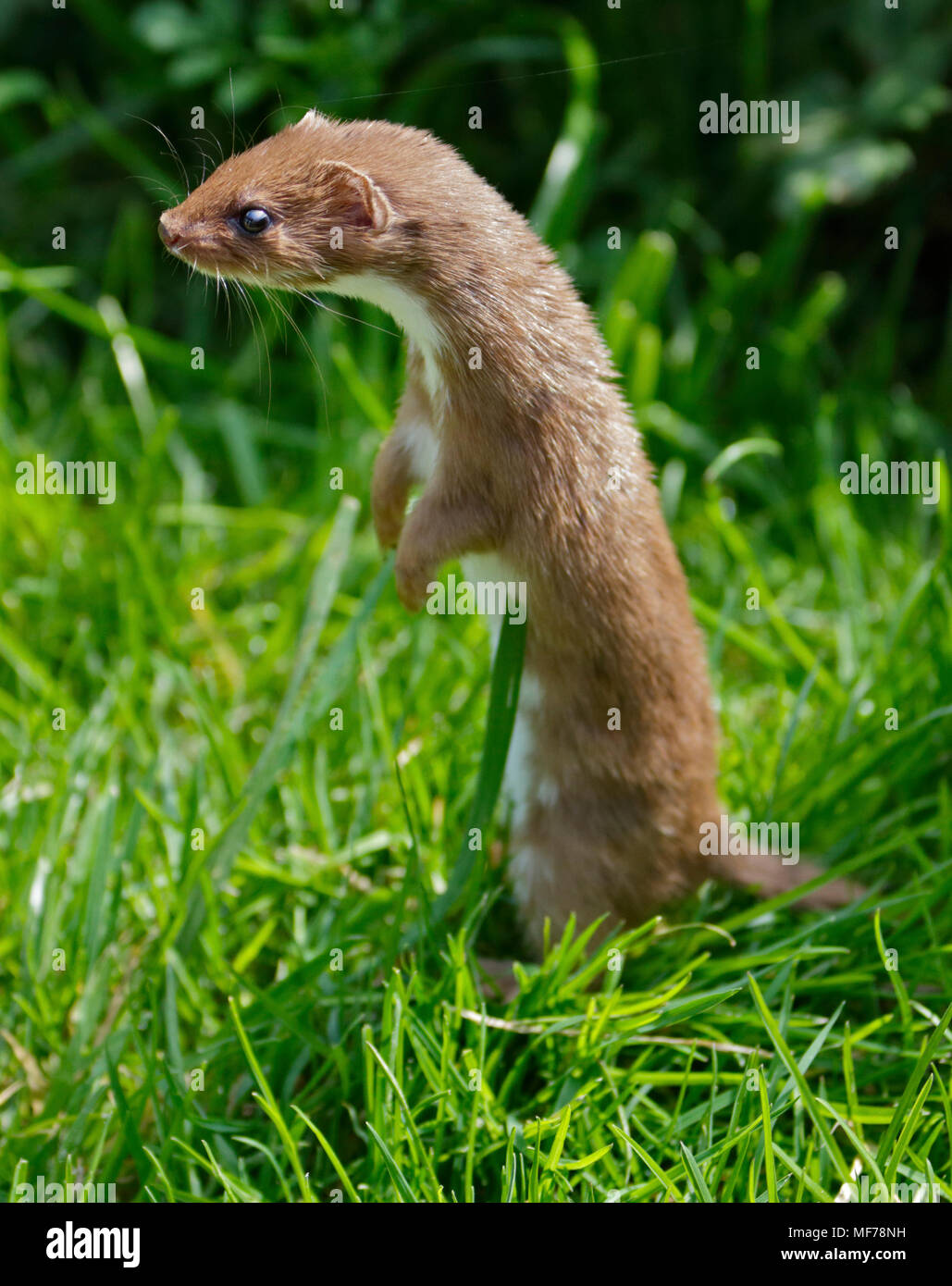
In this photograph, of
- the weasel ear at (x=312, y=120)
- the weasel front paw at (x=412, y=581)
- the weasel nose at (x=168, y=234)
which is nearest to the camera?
the weasel nose at (x=168, y=234)

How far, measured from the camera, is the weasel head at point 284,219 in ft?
8.34

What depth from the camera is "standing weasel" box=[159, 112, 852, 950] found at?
8.48 feet

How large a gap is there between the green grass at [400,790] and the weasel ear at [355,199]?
0.48 meters

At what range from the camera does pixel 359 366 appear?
531 centimetres

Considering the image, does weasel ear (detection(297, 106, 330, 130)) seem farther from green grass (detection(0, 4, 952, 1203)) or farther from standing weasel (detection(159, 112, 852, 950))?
green grass (detection(0, 4, 952, 1203))

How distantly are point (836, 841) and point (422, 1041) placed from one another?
134 centimetres

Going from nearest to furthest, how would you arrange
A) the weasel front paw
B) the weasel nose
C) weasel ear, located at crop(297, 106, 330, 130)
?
1. the weasel nose
2. weasel ear, located at crop(297, 106, 330, 130)
3. the weasel front paw

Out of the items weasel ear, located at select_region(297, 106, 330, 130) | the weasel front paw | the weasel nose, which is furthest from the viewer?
the weasel front paw

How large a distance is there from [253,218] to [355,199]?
195 millimetres

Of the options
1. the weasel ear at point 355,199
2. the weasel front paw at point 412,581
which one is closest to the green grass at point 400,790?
the weasel front paw at point 412,581

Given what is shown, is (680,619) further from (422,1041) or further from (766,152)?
(766,152)

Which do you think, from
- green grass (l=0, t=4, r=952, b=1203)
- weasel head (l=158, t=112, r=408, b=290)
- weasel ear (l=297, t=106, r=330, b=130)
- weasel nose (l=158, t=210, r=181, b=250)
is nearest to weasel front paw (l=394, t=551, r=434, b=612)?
green grass (l=0, t=4, r=952, b=1203)

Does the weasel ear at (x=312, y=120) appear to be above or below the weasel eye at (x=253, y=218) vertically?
above

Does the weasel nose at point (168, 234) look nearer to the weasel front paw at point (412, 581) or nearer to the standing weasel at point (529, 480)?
the standing weasel at point (529, 480)
